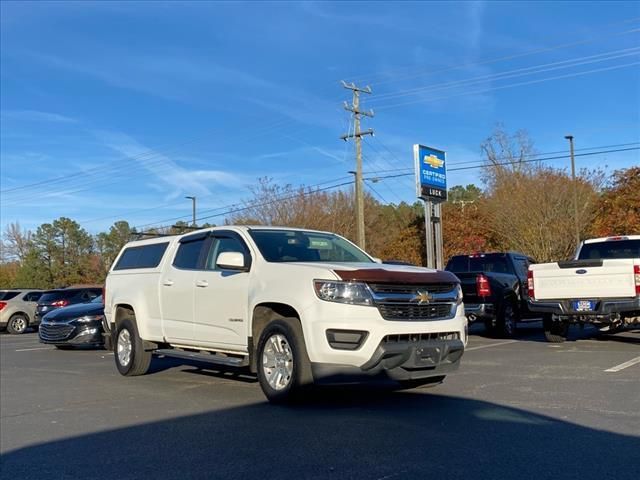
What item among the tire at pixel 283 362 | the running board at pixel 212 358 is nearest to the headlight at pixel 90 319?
the running board at pixel 212 358

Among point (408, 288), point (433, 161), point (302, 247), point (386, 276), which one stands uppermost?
point (433, 161)

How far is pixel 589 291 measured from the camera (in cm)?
1159

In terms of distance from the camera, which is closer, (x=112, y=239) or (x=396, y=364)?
(x=396, y=364)

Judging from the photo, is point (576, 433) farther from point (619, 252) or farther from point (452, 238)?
point (452, 238)

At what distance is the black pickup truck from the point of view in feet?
47.3

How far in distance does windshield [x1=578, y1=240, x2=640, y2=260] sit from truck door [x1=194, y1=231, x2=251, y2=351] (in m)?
8.16

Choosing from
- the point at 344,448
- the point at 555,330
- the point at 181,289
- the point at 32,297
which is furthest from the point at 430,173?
the point at 344,448

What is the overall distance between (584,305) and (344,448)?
776cm

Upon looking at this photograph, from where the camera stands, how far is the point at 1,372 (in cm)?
1123

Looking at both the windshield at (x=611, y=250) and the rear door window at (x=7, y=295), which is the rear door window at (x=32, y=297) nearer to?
the rear door window at (x=7, y=295)

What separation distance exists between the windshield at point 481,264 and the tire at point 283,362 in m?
9.30

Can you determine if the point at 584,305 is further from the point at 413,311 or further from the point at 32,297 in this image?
the point at 32,297

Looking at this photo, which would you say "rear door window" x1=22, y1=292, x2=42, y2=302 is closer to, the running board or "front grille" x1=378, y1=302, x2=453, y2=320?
the running board

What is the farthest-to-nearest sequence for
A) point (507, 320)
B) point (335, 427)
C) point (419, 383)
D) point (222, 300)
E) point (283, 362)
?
point (507, 320) < point (419, 383) < point (222, 300) < point (283, 362) < point (335, 427)
